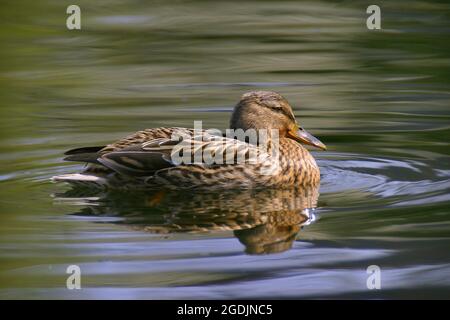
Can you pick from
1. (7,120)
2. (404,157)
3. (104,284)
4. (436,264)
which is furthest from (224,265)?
(7,120)

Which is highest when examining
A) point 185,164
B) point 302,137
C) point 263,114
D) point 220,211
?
point 263,114

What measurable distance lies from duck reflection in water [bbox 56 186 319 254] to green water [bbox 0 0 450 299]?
0.02 m

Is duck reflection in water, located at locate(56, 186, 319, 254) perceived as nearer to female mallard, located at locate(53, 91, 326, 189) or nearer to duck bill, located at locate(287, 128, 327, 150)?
female mallard, located at locate(53, 91, 326, 189)

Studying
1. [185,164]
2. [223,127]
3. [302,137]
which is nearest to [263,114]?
[302,137]

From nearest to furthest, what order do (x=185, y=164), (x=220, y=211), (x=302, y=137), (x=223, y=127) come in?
(x=220, y=211) → (x=185, y=164) → (x=302, y=137) → (x=223, y=127)

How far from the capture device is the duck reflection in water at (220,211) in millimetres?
7770

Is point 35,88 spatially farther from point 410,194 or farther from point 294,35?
point 410,194

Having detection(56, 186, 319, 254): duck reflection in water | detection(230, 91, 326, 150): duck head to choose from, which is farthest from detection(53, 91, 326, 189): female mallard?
detection(230, 91, 326, 150): duck head

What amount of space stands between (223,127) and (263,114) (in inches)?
62.5

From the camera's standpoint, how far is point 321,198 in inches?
344

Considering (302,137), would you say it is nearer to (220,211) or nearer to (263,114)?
(263,114)

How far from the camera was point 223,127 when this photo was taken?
11.0 m

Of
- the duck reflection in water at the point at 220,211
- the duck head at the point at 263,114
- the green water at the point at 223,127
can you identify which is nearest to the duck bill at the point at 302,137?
the duck head at the point at 263,114

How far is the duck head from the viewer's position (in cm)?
945
